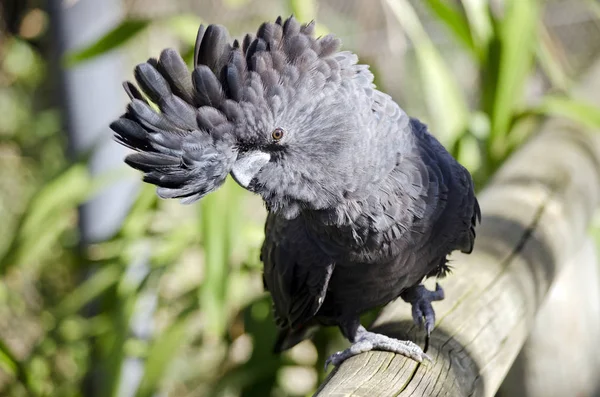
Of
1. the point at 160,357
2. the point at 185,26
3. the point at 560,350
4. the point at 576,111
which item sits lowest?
the point at 560,350

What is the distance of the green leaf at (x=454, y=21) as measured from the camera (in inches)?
93.7

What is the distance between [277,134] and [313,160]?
0.10 m

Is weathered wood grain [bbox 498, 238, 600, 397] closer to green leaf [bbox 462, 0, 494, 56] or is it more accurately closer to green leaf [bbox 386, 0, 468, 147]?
green leaf [bbox 386, 0, 468, 147]

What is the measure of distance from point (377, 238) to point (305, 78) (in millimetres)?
396

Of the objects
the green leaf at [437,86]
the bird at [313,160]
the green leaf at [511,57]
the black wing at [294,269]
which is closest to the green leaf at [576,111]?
the green leaf at [511,57]

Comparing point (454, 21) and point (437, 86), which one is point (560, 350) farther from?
point (454, 21)

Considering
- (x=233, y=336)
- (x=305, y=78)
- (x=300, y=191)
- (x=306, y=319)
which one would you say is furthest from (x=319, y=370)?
(x=305, y=78)

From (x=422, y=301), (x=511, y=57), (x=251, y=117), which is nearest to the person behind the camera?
(x=251, y=117)

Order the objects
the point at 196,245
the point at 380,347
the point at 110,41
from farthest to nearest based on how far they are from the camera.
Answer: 1. the point at 196,245
2. the point at 110,41
3. the point at 380,347

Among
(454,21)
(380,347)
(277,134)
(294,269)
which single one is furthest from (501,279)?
(454,21)

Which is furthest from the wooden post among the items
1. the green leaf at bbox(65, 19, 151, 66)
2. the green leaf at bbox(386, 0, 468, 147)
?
the green leaf at bbox(65, 19, 151, 66)

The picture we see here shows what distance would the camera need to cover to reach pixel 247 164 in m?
1.30

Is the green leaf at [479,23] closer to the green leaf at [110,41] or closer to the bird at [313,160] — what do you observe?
the bird at [313,160]

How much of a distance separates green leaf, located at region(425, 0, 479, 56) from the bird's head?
3.76ft
